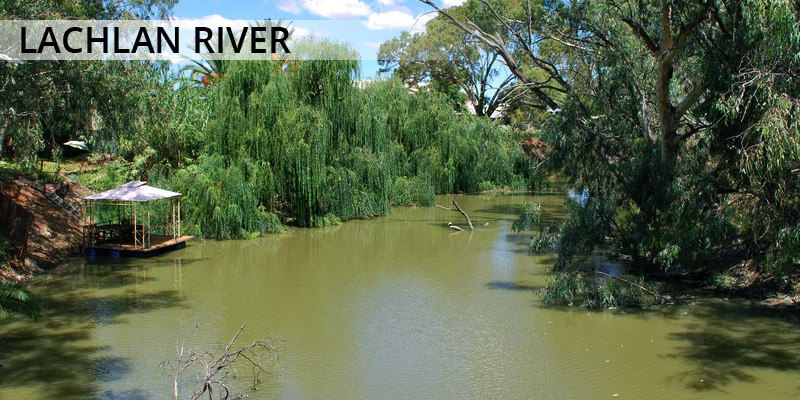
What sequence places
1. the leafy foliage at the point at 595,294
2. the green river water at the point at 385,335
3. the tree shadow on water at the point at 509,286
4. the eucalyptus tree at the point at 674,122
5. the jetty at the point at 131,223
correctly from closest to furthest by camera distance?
the green river water at the point at 385,335 → the eucalyptus tree at the point at 674,122 → the leafy foliage at the point at 595,294 → the tree shadow on water at the point at 509,286 → the jetty at the point at 131,223

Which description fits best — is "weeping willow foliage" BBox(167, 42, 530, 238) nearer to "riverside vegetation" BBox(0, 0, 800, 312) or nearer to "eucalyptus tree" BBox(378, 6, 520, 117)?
"riverside vegetation" BBox(0, 0, 800, 312)

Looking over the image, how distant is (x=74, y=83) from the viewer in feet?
36.4

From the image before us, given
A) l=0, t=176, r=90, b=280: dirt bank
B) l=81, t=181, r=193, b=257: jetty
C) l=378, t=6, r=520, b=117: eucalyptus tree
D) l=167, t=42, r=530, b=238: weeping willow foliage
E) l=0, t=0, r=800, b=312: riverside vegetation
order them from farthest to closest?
1. l=378, t=6, r=520, b=117: eucalyptus tree
2. l=167, t=42, r=530, b=238: weeping willow foliage
3. l=81, t=181, r=193, b=257: jetty
4. l=0, t=176, r=90, b=280: dirt bank
5. l=0, t=0, r=800, b=312: riverside vegetation

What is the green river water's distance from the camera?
24.0 feet

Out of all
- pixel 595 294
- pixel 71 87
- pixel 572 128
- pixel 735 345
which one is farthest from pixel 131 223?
pixel 735 345

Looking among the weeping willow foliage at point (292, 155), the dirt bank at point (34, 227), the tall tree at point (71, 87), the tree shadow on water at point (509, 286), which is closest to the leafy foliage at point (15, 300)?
the tall tree at point (71, 87)

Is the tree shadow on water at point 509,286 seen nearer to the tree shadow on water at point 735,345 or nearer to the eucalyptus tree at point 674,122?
the eucalyptus tree at point 674,122

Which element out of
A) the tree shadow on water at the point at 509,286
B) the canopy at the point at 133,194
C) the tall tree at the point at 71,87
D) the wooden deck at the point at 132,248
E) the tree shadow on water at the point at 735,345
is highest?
the tall tree at the point at 71,87

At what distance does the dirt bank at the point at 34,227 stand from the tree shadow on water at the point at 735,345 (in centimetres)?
1153

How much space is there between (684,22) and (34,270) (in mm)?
12932

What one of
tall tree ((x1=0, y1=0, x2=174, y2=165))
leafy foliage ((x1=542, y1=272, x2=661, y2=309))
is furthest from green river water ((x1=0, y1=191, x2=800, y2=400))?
tall tree ((x1=0, y1=0, x2=174, y2=165))

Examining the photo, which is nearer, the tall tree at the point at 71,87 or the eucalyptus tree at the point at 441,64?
the tall tree at the point at 71,87

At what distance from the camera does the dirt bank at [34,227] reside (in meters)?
12.3

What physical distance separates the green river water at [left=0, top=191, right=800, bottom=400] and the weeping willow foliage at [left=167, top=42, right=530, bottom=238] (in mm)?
2455
